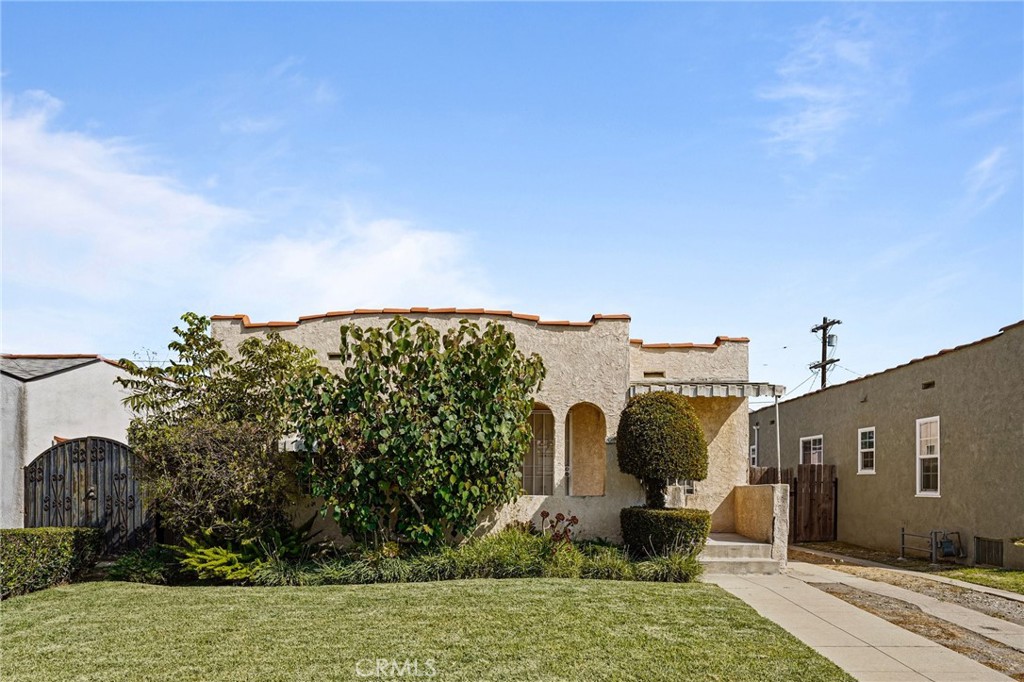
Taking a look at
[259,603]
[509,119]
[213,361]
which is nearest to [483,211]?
[509,119]

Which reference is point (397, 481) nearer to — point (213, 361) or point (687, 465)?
point (213, 361)

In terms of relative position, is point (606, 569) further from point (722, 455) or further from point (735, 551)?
point (722, 455)

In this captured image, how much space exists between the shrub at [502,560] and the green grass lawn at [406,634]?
73 centimetres

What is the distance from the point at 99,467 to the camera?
12.9 m

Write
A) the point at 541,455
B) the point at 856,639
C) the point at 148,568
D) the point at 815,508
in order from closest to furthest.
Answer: the point at 856,639, the point at 148,568, the point at 541,455, the point at 815,508

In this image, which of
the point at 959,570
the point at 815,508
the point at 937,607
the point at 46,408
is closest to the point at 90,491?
the point at 46,408

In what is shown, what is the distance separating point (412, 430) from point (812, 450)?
15.4m

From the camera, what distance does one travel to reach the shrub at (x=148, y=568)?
11969mm

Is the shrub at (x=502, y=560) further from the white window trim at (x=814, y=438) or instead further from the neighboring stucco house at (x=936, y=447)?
the white window trim at (x=814, y=438)

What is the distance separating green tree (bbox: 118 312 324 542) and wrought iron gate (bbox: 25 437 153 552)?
1000mm

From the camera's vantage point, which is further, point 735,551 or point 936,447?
point 936,447

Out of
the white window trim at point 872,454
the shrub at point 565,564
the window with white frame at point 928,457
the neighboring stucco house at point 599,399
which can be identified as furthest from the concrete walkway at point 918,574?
the shrub at point 565,564

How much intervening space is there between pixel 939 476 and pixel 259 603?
13305 mm

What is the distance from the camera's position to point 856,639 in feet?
28.5
